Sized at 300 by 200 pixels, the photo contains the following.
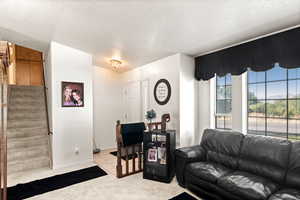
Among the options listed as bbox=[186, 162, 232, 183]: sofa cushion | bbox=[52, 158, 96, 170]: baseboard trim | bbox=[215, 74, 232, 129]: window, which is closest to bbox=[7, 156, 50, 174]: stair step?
bbox=[52, 158, 96, 170]: baseboard trim

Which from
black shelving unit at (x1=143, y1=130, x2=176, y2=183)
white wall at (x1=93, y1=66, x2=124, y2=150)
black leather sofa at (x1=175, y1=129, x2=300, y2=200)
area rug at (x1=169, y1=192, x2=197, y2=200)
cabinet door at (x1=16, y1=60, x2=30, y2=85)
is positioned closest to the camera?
black leather sofa at (x1=175, y1=129, x2=300, y2=200)

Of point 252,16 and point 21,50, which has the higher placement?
point 21,50

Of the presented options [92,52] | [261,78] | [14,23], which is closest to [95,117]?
[92,52]

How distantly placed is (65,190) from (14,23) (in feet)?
9.31

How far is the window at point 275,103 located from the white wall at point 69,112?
3.41 metres

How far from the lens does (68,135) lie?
141 inches

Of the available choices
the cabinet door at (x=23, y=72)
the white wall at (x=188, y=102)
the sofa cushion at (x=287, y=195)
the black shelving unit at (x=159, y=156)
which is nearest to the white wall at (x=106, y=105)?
the cabinet door at (x=23, y=72)

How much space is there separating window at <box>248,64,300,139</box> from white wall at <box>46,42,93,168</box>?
11.2 feet

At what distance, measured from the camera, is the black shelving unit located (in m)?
2.83

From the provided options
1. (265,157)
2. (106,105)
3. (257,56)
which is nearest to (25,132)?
(106,105)

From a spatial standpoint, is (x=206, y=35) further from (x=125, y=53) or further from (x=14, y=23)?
(x=14, y=23)

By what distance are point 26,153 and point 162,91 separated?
3289mm

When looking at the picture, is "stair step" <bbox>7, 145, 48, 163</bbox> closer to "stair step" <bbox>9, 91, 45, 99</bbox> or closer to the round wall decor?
"stair step" <bbox>9, 91, 45, 99</bbox>

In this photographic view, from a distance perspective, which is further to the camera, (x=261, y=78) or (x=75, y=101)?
(x=75, y=101)
